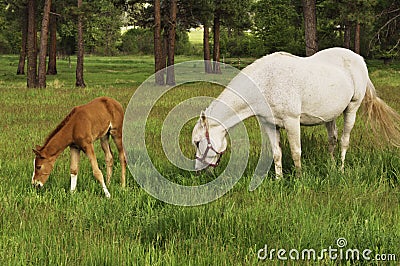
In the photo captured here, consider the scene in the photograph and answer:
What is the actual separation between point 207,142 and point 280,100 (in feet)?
3.85

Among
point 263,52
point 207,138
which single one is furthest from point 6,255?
point 263,52

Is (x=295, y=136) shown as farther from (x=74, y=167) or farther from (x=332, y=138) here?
(x=74, y=167)

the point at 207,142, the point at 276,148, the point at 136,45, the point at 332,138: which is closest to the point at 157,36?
the point at 332,138

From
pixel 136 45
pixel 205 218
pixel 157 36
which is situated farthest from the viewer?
pixel 136 45

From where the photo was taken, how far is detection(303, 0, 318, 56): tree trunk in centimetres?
2019

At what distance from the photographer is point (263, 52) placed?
6625 centimetres

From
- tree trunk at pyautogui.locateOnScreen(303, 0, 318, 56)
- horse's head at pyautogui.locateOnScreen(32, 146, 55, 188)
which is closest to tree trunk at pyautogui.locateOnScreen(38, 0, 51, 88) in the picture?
tree trunk at pyautogui.locateOnScreen(303, 0, 318, 56)

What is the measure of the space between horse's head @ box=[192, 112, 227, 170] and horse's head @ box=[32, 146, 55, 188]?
1.84 metres

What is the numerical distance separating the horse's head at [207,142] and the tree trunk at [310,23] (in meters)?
14.9

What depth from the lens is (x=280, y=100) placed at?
6824 millimetres

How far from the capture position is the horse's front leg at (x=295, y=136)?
6926 mm

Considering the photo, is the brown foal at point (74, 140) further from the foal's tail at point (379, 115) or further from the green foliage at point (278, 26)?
the green foliage at point (278, 26)

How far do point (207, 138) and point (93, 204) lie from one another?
1628 mm

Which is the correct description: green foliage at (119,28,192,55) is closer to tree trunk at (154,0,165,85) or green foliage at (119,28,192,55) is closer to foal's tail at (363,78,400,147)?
tree trunk at (154,0,165,85)
